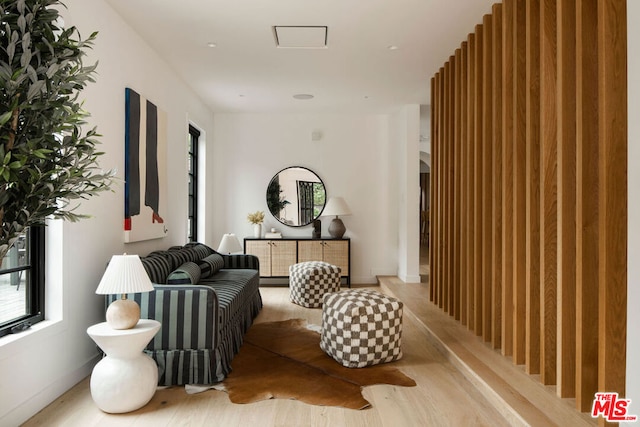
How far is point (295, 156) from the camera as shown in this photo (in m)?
7.67

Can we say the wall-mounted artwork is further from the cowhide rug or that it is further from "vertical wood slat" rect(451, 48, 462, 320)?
"vertical wood slat" rect(451, 48, 462, 320)

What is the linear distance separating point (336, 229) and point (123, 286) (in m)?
4.74

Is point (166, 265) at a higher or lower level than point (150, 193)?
lower

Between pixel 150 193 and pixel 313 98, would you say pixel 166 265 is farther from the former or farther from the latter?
pixel 313 98

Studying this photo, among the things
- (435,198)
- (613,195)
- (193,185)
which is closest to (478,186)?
(435,198)

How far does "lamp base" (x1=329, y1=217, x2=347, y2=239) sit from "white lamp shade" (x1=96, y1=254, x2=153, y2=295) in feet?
15.1

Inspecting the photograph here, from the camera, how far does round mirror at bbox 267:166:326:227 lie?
25.0 feet

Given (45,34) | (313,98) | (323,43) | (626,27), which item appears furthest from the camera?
(313,98)

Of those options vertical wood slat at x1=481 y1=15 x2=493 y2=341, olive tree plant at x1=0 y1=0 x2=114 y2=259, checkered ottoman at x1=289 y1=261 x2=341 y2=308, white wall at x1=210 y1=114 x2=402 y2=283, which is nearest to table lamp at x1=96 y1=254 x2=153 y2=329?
olive tree plant at x1=0 y1=0 x2=114 y2=259

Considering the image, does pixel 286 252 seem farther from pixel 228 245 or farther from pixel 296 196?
pixel 228 245

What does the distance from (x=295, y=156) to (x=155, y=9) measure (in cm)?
411

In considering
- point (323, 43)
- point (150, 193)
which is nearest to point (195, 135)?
point (150, 193)

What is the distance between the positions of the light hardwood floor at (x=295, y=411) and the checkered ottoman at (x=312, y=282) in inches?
103

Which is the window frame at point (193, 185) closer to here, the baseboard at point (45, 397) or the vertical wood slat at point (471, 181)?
the baseboard at point (45, 397)
